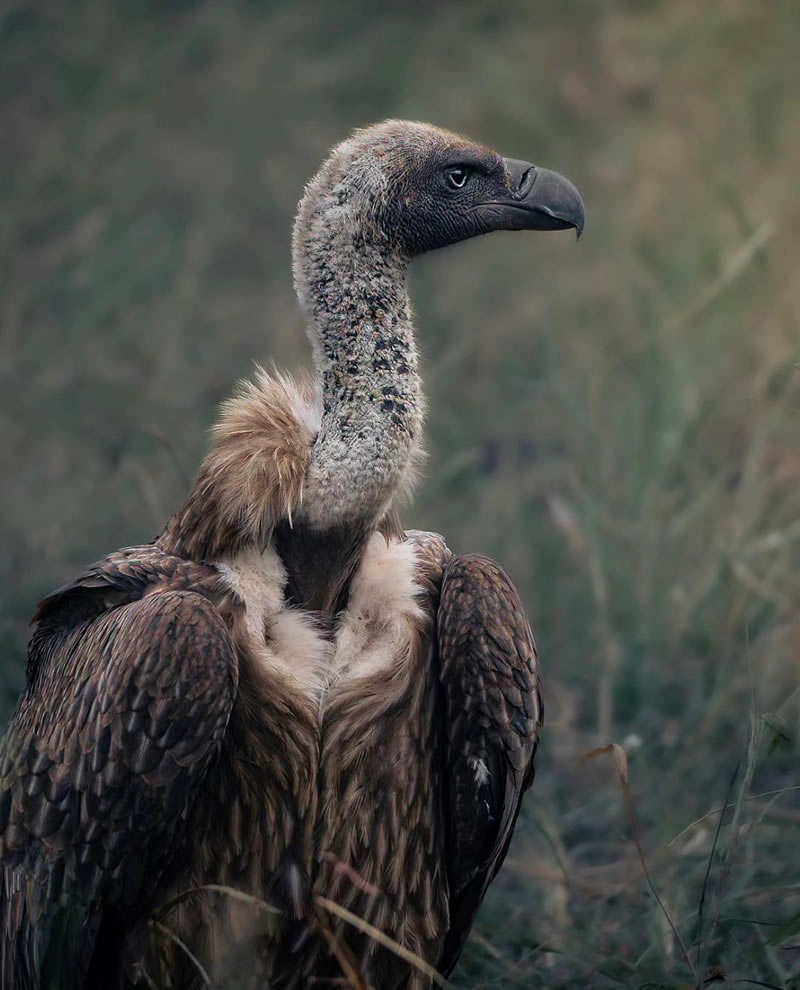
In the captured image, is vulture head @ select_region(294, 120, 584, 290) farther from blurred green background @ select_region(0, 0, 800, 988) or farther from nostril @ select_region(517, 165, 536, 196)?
blurred green background @ select_region(0, 0, 800, 988)

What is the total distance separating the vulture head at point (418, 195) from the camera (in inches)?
144

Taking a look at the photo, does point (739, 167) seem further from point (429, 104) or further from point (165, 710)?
point (165, 710)

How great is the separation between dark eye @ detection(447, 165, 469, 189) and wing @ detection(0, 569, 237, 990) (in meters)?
1.07

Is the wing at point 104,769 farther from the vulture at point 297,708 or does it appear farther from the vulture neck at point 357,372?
the vulture neck at point 357,372

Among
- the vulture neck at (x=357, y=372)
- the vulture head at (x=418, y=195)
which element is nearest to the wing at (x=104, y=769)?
the vulture neck at (x=357, y=372)

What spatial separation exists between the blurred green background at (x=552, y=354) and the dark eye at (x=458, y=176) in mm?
1123

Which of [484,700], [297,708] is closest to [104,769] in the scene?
[297,708]

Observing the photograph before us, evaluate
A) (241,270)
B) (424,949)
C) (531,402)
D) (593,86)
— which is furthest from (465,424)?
(424,949)

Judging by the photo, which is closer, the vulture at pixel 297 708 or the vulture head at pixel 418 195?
the vulture at pixel 297 708

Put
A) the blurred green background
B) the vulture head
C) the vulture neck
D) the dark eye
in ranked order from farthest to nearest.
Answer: the blurred green background, the dark eye, the vulture head, the vulture neck

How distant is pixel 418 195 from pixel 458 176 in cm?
15

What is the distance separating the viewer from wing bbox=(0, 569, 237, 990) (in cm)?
336

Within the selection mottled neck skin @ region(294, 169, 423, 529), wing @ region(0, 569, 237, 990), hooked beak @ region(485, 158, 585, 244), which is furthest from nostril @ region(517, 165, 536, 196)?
wing @ region(0, 569, 237, 990)

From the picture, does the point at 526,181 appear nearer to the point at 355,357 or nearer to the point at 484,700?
the point at 355,357
